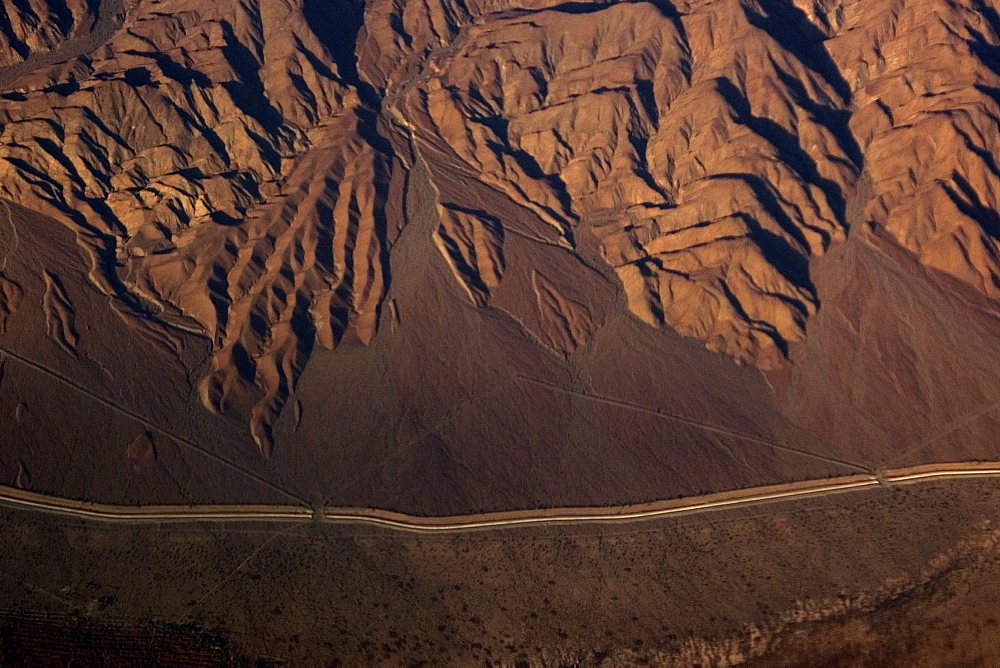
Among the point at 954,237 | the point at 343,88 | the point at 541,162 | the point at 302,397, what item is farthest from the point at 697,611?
the point at 343,88

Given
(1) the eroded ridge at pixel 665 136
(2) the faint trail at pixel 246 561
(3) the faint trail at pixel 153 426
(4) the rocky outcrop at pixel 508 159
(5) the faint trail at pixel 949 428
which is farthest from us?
(1) the eroded ridge at pixel 665 136

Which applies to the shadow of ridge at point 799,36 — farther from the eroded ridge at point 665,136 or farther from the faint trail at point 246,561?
the faint trail at point 246,561

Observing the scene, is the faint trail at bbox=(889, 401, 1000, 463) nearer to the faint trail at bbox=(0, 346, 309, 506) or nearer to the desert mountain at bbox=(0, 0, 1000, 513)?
the desert mountain at bbox=(0, 0, 1000, 513)

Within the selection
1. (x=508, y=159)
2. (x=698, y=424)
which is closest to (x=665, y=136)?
(x=508, y=159)

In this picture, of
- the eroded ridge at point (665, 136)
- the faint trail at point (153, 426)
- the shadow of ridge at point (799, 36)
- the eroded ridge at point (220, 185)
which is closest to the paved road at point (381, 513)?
the faint trail at point (153, 426)

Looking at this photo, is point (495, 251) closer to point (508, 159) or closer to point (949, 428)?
point (508, 159)

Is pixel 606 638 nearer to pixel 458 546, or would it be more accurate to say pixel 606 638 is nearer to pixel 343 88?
pixel 458 546

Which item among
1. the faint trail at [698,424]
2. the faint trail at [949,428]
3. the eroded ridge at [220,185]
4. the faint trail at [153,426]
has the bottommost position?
the faint trail at [949,428]

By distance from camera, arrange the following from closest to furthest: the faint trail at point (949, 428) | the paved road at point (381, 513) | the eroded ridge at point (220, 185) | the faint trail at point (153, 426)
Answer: the paved road at point (381, 513) → the faint trail at point (153, 426) → the faint trail at point (949, 428) → the eroded ridge at point (220, 185)
